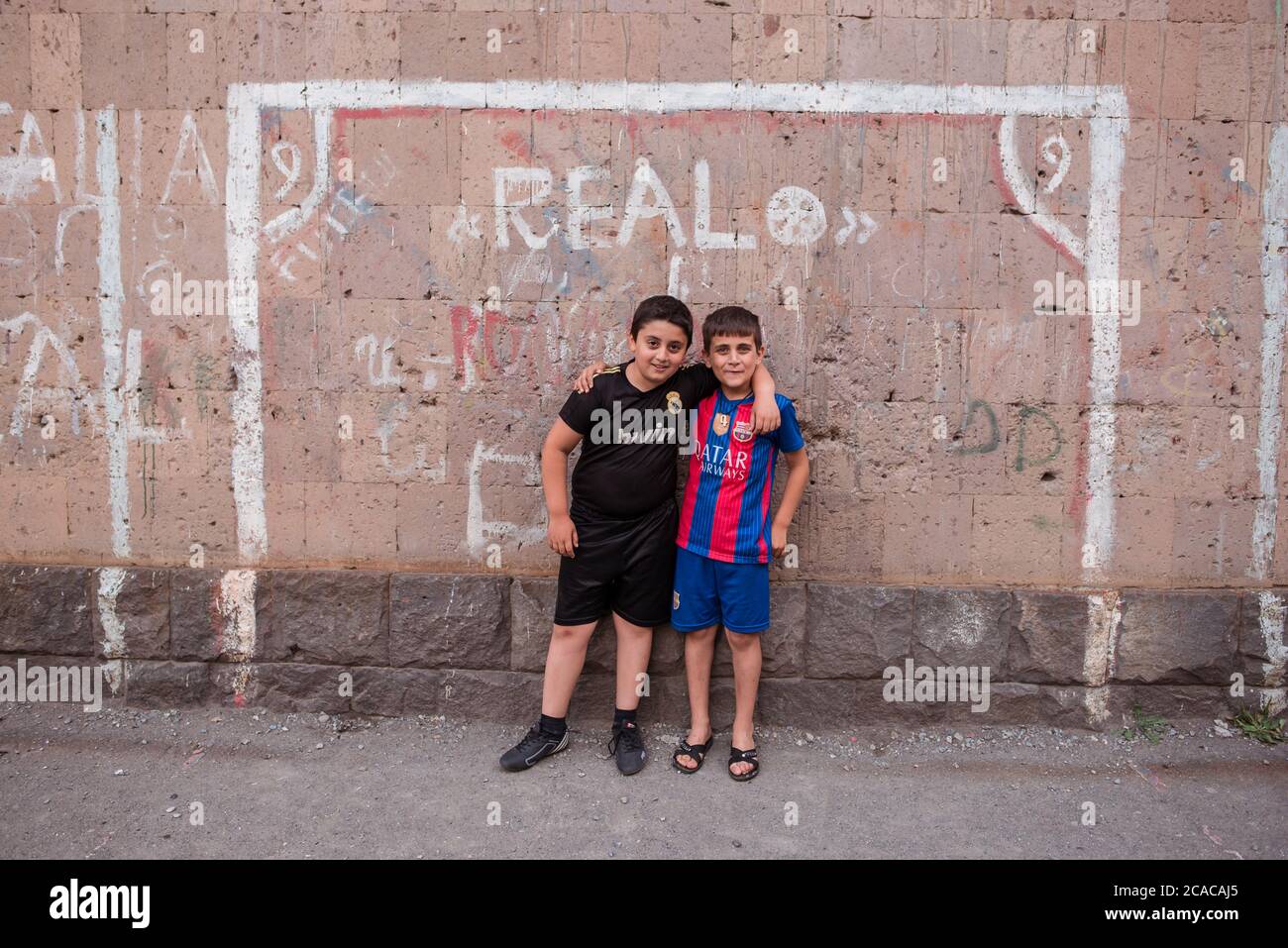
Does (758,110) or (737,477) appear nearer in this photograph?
(737,477)

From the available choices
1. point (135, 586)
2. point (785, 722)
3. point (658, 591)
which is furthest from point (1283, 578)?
point (135, 586)

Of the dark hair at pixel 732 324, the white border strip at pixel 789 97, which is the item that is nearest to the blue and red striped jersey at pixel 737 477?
the dark hair at pixel 732 324

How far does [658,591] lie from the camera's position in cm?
358

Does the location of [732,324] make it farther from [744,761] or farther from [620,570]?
[744,761]

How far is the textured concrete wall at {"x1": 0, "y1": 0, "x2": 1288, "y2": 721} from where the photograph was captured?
3699mm

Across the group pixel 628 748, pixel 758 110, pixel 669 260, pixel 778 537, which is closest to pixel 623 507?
pixel 778 537

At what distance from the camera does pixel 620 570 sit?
3.53 m

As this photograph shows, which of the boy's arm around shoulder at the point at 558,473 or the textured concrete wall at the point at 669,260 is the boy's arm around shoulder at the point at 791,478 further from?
the boy's arm around shoulder at the point at 558,473

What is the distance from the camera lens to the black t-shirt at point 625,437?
3.38 metres

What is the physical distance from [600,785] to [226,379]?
263 cm

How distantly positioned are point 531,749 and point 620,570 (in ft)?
2.88

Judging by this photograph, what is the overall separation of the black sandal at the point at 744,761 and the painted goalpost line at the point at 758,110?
183 centimetres

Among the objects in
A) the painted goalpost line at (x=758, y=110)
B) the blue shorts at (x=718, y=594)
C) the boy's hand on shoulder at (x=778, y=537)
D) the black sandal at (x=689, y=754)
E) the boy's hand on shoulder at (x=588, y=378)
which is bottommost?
the black sandal at (x=689, y=754)

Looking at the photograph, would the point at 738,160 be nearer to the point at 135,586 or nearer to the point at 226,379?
the point at 226,379
